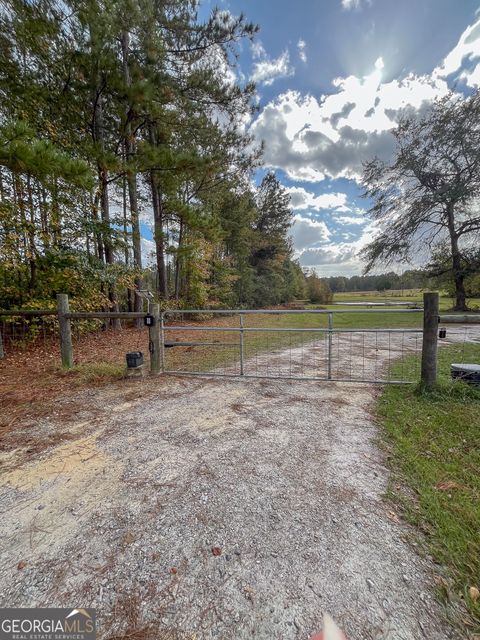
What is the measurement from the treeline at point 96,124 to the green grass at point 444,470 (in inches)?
271

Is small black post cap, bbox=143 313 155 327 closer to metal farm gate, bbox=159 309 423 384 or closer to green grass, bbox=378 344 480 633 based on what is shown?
metal farm gate, bbox=159 309 423 384

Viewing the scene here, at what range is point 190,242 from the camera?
13812 mm

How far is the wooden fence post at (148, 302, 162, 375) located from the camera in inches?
176

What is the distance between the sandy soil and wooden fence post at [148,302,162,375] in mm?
1853

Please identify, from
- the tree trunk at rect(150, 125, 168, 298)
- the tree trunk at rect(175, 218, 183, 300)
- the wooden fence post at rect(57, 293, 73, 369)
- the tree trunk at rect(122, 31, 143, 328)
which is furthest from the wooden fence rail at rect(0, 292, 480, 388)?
the tree trunk at rect(175, 218, 183, 300)

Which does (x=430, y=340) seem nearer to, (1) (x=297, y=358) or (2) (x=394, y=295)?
(1) (x=297, y=358)

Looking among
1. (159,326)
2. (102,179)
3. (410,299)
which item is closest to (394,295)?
(410,299)

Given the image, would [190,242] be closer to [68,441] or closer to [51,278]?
[51,278]

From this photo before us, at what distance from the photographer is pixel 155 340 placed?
4578 mm

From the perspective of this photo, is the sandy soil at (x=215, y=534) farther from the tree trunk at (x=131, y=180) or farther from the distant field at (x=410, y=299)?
the tree trunk at (x=131, y=180)

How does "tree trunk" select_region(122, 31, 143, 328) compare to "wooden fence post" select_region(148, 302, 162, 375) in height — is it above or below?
above

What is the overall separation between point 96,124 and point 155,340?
26.9ft

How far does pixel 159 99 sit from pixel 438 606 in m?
11.7

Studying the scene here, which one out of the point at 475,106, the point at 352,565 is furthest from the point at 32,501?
the point at 475,106
